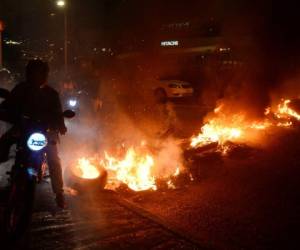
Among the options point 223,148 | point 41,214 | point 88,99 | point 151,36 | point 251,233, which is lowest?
point 251,233

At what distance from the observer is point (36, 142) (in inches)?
181

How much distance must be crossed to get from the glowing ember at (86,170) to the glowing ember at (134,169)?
0.59 meters

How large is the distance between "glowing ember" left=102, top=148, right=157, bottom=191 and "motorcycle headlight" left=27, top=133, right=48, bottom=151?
9.72ft

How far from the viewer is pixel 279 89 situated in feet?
62.4

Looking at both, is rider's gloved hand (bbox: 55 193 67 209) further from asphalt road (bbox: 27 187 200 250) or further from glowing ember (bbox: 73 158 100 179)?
glowing ember (bbox: 73 158 100 179)

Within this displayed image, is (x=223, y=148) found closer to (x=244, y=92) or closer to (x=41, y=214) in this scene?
(x=41, y=214)

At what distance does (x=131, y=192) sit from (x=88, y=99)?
791 cm

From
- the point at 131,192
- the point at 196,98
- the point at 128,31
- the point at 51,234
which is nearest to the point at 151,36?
the point at 128,31

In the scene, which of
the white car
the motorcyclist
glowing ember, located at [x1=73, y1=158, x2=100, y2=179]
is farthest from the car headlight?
the white car

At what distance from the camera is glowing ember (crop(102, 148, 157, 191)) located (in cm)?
748

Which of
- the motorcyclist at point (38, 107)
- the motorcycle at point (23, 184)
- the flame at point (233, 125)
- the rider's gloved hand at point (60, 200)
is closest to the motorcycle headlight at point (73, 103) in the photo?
the flame at point (233, 125)

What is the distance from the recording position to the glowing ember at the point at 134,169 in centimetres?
748

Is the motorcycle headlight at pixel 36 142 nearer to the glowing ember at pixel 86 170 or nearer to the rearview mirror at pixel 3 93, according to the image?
the rearview mirror at pixel 3 93

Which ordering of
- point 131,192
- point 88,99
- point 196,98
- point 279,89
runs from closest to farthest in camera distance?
point 131,192 < point 88,99 < point 279,89 < point 196,98
